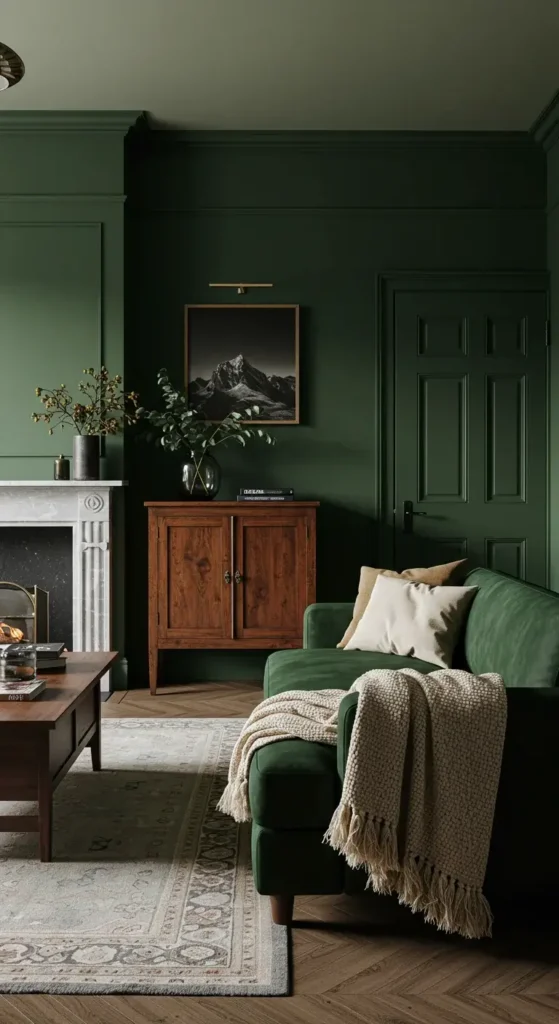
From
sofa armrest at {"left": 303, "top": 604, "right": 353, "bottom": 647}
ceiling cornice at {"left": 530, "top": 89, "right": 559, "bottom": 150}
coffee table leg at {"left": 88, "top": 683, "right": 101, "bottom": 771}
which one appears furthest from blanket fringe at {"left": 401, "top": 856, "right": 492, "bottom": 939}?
ceiling cornice at {"left": 530, "top": 89, "right": 559, "bottom": 150}

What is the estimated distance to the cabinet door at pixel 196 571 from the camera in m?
4.82

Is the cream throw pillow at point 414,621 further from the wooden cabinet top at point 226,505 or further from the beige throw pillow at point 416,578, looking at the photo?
the wooden cabinet top at point 226,505

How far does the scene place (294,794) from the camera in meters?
2.15

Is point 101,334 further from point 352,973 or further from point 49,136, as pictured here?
point 352,973

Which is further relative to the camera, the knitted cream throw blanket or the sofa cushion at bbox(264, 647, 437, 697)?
the sofa cushion at bbox(264, 647, 437, 697)

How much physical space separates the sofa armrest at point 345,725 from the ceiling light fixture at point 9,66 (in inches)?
90.5

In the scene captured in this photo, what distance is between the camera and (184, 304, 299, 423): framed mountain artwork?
5.32 meters

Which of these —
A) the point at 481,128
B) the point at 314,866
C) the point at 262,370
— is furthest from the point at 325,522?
the point at 314,866

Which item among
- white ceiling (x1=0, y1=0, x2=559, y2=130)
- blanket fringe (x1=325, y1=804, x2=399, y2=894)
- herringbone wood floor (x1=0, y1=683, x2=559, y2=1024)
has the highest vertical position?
white ceiling (x1=0, y1=0, x2=559, y2=130)

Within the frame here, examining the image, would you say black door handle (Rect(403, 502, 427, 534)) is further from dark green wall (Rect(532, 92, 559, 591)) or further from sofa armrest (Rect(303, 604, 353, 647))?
sofa armrest (Rect(303, 604, 353, 647))

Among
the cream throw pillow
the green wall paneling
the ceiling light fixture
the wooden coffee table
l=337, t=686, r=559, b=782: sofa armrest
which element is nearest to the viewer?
l=337, t=686, r=559, b=782: sofa armrest

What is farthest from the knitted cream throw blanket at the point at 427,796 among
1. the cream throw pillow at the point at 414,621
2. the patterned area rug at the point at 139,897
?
the cream throw pillow at the point at 414,621

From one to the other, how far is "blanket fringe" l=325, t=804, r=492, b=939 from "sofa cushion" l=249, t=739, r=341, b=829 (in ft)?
0.29

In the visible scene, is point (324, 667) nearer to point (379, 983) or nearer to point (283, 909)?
point (283, 909)
